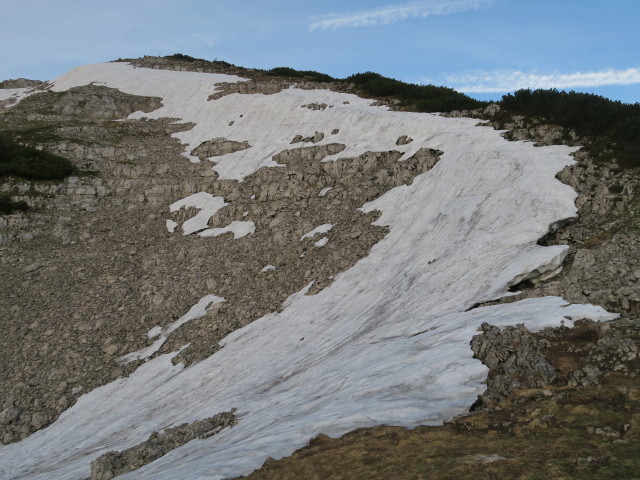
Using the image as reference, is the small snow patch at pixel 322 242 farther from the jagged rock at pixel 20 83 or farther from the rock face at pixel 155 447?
the jagged rock at pixel 20 83

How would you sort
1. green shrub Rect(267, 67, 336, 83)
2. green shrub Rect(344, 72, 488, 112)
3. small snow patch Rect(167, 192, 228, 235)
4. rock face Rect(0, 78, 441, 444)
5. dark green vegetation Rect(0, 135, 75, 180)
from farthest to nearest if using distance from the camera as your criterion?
green shrub Rect(267, 67, 336, 83) < green shrub Rect(344, 72, 488, 112) < dark green vegetation Rect(0, 135, 75, 180) < small snow patch Rect(167, 192, 228, 235) < rock face Rect(0, 78, 441, 444)

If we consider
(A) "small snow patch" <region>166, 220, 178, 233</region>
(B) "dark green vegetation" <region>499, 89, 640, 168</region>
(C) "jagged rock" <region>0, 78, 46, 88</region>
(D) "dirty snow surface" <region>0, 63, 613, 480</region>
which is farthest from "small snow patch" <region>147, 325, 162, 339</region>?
(C) "jagged rock" <region>0, 78, 46, 88</region>

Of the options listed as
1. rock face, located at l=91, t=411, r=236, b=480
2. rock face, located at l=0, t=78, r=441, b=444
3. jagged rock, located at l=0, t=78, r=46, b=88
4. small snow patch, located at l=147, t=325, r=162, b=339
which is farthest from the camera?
jagged rock, located at l=0, t=78, r=46, b=88

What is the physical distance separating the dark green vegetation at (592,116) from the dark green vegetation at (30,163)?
37.0 metres

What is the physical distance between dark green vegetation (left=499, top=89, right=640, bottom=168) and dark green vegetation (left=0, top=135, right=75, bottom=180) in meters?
37.0

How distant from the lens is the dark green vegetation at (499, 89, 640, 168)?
25.6 m

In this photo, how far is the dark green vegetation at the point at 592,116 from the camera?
2562 centimetres

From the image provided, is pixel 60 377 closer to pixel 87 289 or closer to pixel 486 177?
pixel 87 289

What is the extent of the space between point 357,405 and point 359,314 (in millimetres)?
8912

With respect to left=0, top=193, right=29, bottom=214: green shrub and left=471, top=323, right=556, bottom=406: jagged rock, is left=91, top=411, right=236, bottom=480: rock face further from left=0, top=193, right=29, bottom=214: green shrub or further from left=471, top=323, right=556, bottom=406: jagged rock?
left=0, top=193, right=29, bottom=214: green shrub

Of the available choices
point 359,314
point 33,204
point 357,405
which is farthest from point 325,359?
point 33,204

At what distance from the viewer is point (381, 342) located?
18078mm

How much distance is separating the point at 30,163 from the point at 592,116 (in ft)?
143

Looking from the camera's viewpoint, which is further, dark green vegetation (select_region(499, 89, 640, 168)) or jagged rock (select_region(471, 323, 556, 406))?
dark green vegetation (select_region(499, 89, 640, 168))
